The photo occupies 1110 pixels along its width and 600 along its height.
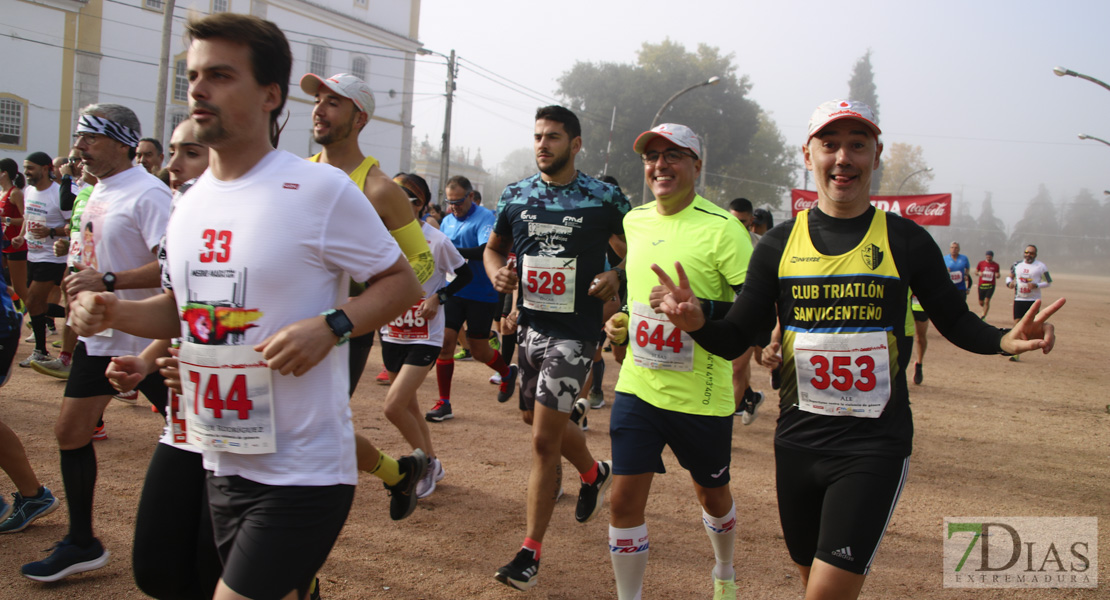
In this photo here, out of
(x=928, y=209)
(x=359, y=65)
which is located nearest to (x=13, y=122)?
(x=359, y=65)

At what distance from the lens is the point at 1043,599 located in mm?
4277

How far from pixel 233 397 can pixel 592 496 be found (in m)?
2.91

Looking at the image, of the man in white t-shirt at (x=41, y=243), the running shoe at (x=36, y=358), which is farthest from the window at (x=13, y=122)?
the running shoe at (x=36, y=358)

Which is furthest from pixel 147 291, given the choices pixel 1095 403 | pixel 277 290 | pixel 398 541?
pixel 1095 403

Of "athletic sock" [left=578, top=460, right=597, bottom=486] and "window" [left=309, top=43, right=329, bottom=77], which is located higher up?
"window" [left=309, top=43, right=329, bottom=77]

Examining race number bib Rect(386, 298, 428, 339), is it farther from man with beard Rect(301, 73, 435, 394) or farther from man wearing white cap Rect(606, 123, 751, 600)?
man wearing white cap Rect(606, 123, 751, 600)

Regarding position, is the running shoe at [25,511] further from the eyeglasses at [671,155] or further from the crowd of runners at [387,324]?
the eyeglasses at [671,155]

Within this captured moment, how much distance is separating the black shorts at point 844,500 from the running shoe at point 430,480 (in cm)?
298

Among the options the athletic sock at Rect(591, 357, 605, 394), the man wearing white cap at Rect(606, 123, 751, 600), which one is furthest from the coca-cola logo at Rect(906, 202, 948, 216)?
the man wearing white cap at Rect(606, 123, 751, 600)

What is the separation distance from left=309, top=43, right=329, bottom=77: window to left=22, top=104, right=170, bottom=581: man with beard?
134 feet

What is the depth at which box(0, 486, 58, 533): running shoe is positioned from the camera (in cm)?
429

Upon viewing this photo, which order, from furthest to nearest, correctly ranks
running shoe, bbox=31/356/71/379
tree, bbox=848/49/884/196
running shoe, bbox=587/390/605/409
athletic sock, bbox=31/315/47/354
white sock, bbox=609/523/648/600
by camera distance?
tree, bbox=848/49/884/196
running shoe, bbox=587/390/605/409
athletic sock, bbox=31/315/47/354
running shoe, bbox=31/356/71/379
white sock, bbox=609/523/648/600

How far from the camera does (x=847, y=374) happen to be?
110 inches

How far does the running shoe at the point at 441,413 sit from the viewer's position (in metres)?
7.73
